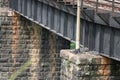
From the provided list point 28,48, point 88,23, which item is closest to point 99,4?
point 88,23

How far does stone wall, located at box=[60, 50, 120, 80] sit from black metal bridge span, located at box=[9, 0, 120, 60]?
33 centimetres

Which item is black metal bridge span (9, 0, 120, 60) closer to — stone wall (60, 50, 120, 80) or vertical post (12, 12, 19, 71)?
stone wall (60, 50, 120, 80)

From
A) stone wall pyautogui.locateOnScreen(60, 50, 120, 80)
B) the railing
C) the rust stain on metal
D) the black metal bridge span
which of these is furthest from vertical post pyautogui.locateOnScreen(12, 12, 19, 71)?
stone wall pyautogui.locateOnScreen(60, 50, 120, 80)

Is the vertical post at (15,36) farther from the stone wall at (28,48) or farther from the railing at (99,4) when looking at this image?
the railing at (99,4)

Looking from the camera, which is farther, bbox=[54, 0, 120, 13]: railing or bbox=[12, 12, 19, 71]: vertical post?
bbox=[12, 12, 19, 71]: vertical post

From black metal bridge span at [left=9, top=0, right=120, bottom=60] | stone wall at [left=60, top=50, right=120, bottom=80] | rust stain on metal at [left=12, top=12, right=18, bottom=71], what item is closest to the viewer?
black metal bridge span at [left=9, top=0, right=120, bottom=60]

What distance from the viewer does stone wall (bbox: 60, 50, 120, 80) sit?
10938mm

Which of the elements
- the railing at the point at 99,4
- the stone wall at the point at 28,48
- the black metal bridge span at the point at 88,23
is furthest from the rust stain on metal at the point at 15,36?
the railing at the point at 99,4

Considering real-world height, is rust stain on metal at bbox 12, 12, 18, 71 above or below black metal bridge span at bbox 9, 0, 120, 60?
below

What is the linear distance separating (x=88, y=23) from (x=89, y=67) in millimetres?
2023

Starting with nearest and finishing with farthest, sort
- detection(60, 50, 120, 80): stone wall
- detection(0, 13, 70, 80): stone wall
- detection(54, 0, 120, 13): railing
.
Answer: detection(60, 50, 120, 80): stone wall
detection(54, 0, 120, 13): railing
detection(0, 13, 70, 80): stone wall

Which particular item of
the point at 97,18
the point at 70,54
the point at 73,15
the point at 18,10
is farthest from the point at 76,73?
the point at 18,10

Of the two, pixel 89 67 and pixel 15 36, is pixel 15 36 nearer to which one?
pixel 15 36

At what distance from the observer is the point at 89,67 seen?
11016 millimetres
